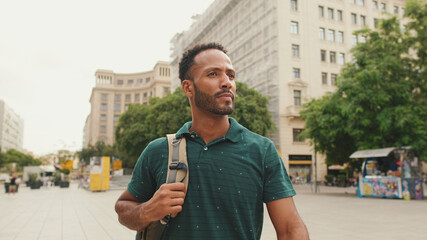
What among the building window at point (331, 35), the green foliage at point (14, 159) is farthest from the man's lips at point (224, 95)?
the green foliage at point (14, 159)

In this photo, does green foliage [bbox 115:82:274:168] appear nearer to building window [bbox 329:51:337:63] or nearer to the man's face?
building window [bbox 329:51:337:63]

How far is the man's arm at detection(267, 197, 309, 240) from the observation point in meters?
1.53

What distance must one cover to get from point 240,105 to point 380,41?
13.8 metres

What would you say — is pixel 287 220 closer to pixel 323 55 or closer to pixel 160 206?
pixel 160 206

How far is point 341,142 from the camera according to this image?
22328 millimetres

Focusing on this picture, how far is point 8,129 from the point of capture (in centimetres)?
13150

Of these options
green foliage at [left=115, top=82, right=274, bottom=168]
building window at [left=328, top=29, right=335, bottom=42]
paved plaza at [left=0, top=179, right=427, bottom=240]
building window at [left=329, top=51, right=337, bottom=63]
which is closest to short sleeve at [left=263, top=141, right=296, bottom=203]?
paved plaza at [left=0, top=179, right=427, bottom=240]

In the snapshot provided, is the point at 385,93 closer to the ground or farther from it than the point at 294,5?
closer to the ground

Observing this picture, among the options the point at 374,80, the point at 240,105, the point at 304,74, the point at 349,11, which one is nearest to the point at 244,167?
the point at 374,80

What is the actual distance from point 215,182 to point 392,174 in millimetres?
19956

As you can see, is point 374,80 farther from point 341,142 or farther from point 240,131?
point 240,131

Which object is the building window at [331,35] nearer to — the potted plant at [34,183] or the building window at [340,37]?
the building window at [340,37]

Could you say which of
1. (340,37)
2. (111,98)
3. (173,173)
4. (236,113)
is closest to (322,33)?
(340,37)

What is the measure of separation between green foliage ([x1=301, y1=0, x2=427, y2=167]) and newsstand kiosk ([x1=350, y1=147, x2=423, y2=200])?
2.09ft
